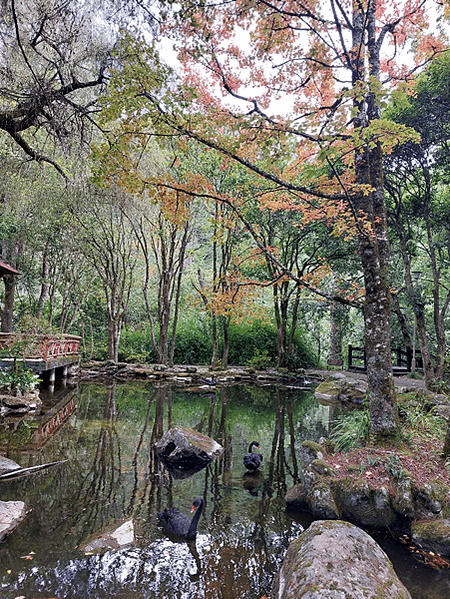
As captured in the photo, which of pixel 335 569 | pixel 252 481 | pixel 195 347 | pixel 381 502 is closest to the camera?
pixel 335 569

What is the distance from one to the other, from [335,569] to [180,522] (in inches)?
71.9

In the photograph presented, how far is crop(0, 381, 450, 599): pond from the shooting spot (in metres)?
3.19

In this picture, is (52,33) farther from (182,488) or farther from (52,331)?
(52,331)

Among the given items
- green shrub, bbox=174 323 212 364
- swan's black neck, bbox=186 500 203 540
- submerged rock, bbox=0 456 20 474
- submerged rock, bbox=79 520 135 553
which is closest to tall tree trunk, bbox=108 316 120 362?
green shrub, bbox=174 323 212 364

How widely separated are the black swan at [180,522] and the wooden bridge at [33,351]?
22.5 feet

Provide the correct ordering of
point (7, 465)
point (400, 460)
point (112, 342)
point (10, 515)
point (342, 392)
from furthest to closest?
point (112, 342) < point (342, 392) < point (7, 465) < point (400, 460) < point (10, 515)

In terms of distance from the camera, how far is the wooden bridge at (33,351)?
1004 centimetres

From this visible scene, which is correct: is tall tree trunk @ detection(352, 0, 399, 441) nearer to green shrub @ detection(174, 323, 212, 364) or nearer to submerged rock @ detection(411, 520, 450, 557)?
submerged rock @ detection(411, 520, 450, 557)

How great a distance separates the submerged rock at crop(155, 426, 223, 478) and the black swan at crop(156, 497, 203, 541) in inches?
57.0

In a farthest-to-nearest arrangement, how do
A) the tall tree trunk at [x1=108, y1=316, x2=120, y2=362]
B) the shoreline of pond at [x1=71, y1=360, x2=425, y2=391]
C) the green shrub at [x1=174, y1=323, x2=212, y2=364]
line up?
the green shrub at [x1=174, y1=323, x2=212, y2=364] → the tall tree trunk at [x1=108, y1=316, x2=120, y2=362] → the shoreline of pond at [x1=71, y1=360, x2=425, y2=391]

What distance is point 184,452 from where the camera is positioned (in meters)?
6.14

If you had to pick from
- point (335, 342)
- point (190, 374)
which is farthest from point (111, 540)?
point (335, 342)

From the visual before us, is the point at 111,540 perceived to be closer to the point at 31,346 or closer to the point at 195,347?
the point at 31,346

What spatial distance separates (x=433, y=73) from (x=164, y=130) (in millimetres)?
7751
